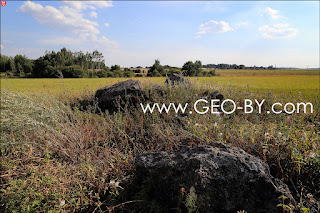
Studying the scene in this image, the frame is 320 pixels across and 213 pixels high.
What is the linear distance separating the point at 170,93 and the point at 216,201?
4.92 meters

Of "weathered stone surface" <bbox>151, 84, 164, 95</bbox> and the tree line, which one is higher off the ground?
the tree line

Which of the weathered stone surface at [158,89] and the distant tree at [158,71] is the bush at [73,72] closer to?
the distant tree at [158,71]

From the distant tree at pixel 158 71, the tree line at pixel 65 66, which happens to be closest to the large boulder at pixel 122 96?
the distant tree at pixel 158 71

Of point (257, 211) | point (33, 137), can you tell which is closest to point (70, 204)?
point (257, 211)

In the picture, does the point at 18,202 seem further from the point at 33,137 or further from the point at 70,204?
the point at 33,137

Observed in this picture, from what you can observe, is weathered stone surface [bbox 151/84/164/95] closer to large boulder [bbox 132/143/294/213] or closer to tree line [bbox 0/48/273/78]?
large boulder [bbox 132/143/294/213]

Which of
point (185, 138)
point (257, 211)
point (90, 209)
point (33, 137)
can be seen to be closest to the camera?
point (257, 211)

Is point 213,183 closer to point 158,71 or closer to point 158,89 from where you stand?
point 158,89

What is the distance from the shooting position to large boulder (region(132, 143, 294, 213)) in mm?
2002

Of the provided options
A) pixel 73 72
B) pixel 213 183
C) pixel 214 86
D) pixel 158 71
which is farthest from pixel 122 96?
pixel 73 72

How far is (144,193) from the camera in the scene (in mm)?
2402

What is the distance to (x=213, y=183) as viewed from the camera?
6.75ft

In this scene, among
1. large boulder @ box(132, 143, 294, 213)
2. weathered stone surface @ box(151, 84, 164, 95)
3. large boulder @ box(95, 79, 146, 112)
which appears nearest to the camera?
large boulder @ box(132, 143, 294, 213)

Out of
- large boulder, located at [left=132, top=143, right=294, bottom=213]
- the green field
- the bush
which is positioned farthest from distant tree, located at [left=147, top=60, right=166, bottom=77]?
the bush
